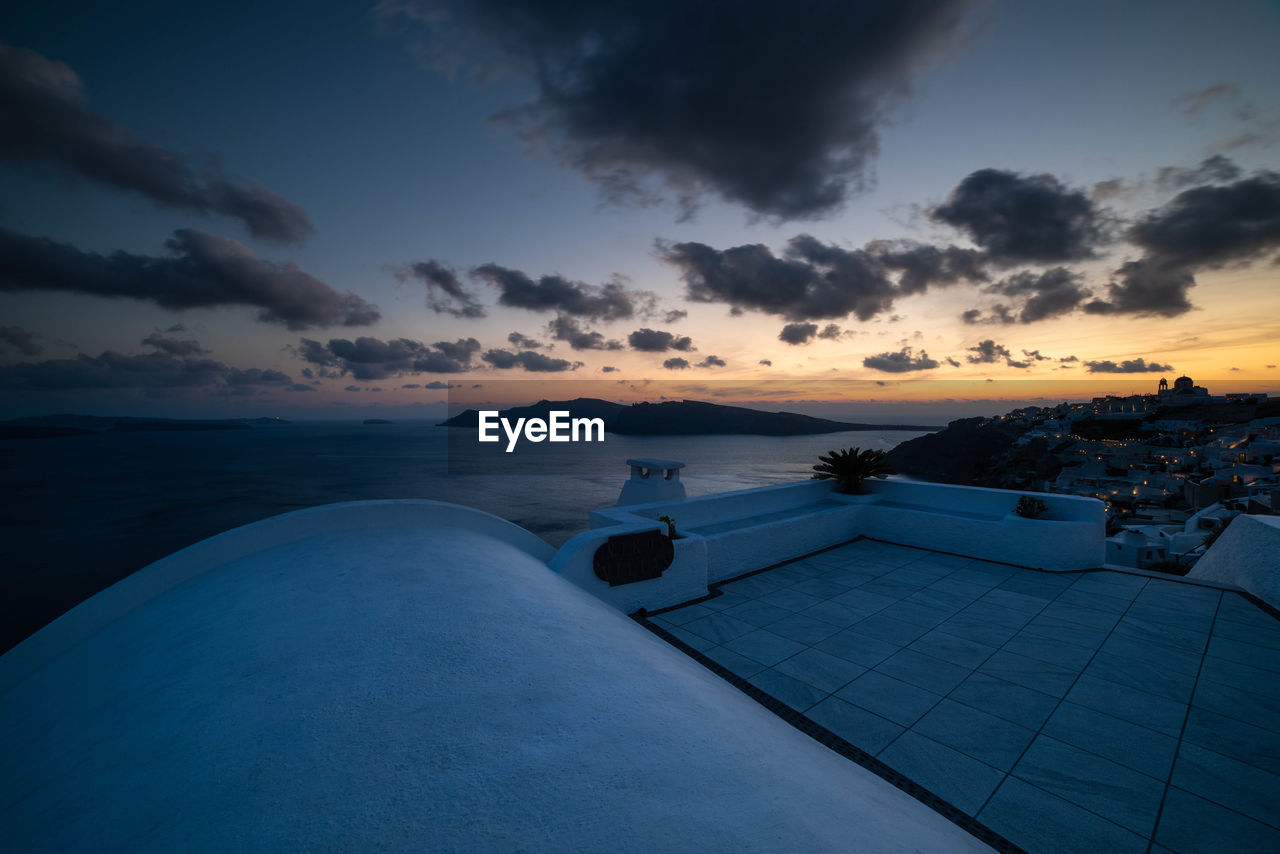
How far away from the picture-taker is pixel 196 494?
6288cm

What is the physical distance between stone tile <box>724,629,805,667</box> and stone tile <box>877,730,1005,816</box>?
1.57 metres

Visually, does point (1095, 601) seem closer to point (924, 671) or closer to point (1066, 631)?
point (1066, 631)

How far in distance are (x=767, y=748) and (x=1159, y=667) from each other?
230 inches

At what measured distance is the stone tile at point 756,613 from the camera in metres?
6.54

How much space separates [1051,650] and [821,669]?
2.89 meters

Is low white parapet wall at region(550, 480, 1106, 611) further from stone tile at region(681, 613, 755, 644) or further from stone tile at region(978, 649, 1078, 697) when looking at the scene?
stone tile at region(978, 649, 1078, 697)

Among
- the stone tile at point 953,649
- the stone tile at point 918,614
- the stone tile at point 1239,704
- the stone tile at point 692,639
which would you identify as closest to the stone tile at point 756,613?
the stone tile at point 692,639

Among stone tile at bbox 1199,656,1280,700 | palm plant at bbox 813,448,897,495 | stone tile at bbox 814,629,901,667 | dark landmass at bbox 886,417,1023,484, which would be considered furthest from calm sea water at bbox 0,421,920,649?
stone tile at bbox 1199,656,1280,700

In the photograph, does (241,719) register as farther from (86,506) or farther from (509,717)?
(86,506)

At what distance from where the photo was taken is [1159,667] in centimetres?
513

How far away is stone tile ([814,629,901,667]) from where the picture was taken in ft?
17.9

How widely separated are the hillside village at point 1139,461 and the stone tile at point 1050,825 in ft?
66.5

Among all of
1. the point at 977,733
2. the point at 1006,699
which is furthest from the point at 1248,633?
the point at 977,733

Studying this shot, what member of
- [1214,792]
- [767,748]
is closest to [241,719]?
[767,748]
